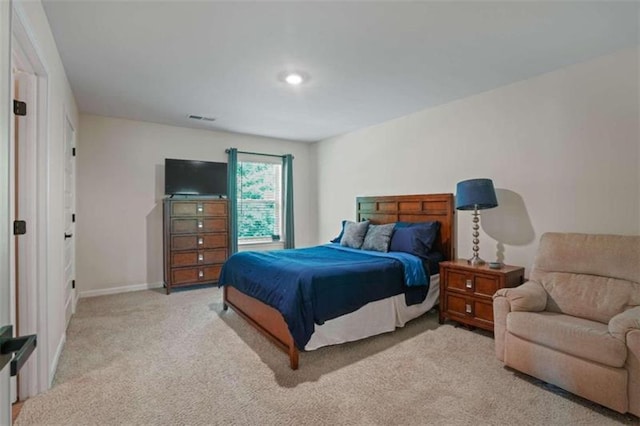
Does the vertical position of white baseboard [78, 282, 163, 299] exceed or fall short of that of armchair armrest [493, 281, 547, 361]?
it falls short

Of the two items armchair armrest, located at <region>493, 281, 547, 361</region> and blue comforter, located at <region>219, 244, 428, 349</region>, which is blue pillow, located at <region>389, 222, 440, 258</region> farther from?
armchair armrest, located at <region>493, 281, 547, 361</region>

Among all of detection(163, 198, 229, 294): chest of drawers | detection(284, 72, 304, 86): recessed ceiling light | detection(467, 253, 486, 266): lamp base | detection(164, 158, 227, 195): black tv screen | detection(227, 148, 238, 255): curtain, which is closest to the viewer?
detection(284, 72, 304, 86): recessed ceiling light

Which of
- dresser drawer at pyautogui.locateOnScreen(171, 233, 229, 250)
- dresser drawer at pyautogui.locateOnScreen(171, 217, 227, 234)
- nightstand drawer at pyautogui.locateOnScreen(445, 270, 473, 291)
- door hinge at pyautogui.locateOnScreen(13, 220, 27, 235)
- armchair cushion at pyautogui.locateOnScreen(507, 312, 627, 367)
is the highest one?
door hinge at pyautogui.locateOnScreen(13, 220, 27, 235)

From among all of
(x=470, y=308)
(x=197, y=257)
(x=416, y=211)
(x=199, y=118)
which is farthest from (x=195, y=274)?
(x=470, y=308)

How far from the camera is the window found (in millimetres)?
5691

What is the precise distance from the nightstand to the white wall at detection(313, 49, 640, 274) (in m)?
0.50

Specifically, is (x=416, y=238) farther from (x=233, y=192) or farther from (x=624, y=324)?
(x=233, y=192)

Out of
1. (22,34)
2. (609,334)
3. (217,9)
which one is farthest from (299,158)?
(609,334)

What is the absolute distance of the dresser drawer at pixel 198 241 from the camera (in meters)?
4.60

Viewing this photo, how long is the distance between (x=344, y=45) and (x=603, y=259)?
2586mm

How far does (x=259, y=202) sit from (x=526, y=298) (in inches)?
174

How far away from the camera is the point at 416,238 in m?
3.74

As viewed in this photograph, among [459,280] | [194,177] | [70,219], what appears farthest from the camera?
→ [194,177]

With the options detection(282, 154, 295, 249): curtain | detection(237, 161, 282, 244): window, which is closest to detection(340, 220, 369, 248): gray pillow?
detection(282, 154, 295, 249): curtain
